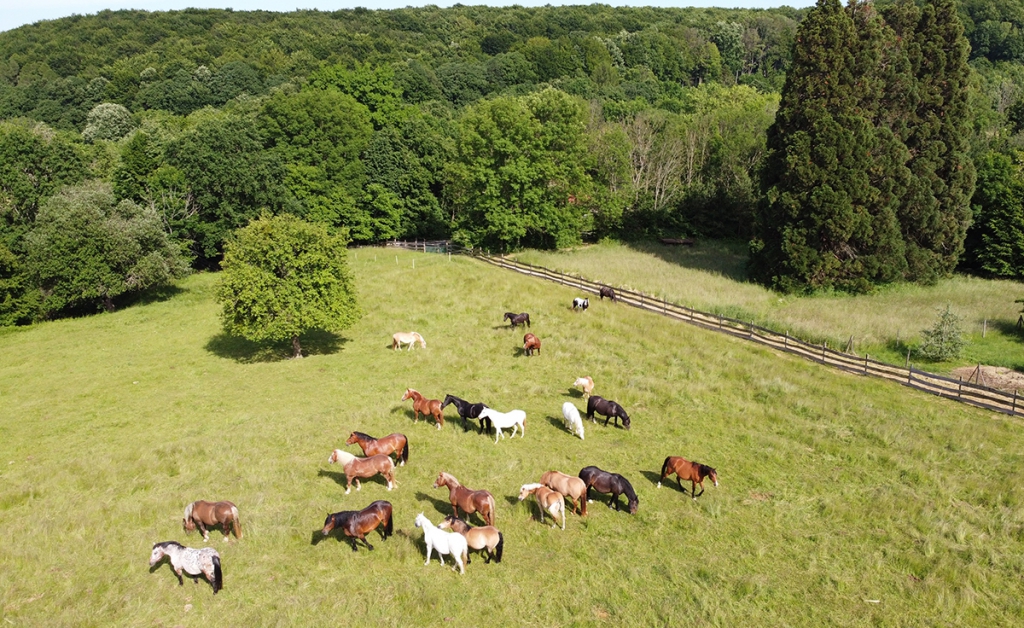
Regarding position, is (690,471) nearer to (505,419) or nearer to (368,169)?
(505,419)

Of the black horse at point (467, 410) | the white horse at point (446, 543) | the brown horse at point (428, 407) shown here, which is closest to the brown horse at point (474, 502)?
the white horse at point (446, 543)

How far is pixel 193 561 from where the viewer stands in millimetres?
12594

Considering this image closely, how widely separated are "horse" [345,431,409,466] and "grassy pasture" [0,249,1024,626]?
0.51m

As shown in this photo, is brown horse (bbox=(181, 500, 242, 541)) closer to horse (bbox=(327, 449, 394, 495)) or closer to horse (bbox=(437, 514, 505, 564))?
horse (bbox=(327, 449, 394, 495))

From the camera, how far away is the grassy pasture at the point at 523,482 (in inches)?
486

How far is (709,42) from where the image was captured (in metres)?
159

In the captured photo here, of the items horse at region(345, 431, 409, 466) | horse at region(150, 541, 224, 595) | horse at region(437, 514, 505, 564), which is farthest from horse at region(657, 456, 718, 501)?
horse at region(150, 541, 224, 595)

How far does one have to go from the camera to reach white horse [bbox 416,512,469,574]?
13.2 m

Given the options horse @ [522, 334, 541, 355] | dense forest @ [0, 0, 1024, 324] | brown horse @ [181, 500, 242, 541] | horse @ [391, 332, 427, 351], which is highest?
dense forest @ [0, 0, 1024, 324]

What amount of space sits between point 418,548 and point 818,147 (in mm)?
39802

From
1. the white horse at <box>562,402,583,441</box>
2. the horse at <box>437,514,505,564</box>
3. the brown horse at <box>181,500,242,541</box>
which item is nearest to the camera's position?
the horse at <box>437,514,505,564</box>

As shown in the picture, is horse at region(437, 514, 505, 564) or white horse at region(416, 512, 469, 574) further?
horse at region(437, 514, 505, 564)

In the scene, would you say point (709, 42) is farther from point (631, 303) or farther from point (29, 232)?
point (29, 232)

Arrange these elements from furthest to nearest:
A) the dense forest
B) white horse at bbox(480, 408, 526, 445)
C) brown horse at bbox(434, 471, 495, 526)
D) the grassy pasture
Result: the dense forest, white horse at bbox(480, 408, 526, 445), brown horse at bbox(434, 471, 495, 526), the grassy pasture
